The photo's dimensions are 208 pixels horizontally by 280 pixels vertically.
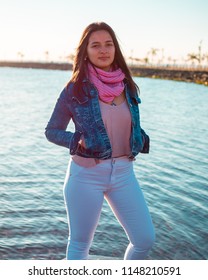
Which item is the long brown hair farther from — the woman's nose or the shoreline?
the shoreline

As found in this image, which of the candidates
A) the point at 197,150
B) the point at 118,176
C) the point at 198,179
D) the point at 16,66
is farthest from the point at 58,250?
the point at 16,66

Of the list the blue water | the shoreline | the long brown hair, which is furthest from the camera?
the shoreline

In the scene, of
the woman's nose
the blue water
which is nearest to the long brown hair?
the woman's nose

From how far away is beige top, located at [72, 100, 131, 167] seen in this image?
3244 mm

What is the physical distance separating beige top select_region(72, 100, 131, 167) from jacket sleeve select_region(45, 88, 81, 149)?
14 cm

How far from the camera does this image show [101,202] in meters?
3.29

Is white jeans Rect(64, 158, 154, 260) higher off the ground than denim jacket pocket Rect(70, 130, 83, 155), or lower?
lower

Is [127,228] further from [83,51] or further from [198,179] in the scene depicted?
[198,179]

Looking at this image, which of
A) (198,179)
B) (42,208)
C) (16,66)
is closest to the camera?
(42,208)

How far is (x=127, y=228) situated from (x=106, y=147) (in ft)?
2.22

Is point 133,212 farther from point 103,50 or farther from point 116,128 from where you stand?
point 103,50

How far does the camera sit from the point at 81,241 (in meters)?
3.33

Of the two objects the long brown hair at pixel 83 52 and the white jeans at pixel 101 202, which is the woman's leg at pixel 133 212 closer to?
the white jeans at pixel 101 202

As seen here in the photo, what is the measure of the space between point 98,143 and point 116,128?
8.3 inches
